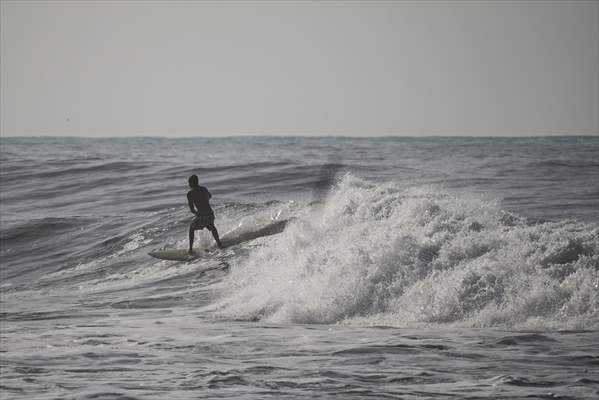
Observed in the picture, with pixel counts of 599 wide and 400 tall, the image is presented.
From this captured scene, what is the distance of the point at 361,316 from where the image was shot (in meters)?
11.8

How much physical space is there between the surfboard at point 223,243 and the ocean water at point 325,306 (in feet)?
0.67

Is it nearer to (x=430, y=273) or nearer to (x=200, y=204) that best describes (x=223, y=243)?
(x=200, y=204)

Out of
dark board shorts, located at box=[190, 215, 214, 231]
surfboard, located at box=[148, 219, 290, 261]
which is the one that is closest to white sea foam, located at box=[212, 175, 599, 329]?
dark board shorts, located at box=[190, 215, 214, 231]

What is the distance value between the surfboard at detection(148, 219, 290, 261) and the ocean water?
0.20 metres

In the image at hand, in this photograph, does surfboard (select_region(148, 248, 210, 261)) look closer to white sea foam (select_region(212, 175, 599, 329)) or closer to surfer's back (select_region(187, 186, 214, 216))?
surfer's back (select_region(187, 186, 214, 216))

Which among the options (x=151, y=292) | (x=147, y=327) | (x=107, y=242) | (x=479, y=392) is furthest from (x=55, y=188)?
(x=479, y=392)

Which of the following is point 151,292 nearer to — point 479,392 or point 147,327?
point 147,327

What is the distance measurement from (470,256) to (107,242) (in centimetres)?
1159

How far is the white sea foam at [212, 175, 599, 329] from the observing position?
36.5 ft

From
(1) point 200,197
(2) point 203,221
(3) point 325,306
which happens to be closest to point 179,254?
(2) point 203,221

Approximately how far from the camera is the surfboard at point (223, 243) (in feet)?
60.8

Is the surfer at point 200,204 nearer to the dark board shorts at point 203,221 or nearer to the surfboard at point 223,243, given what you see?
the dark board shorts at point 203,221

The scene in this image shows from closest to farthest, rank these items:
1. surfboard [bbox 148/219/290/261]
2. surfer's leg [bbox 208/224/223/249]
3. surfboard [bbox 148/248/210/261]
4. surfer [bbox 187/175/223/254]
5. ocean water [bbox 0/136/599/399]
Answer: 1. ocean water [bbox 0/136/599/399]
2. surfer [bbox 187/175/223/254]
3. surfer's leg [bbox 208/224/223/249]
4. surfboard [bbox 148/248/210/261]
5. surfboard [bbox 148/219/290/261]

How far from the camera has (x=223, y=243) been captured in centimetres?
1914
